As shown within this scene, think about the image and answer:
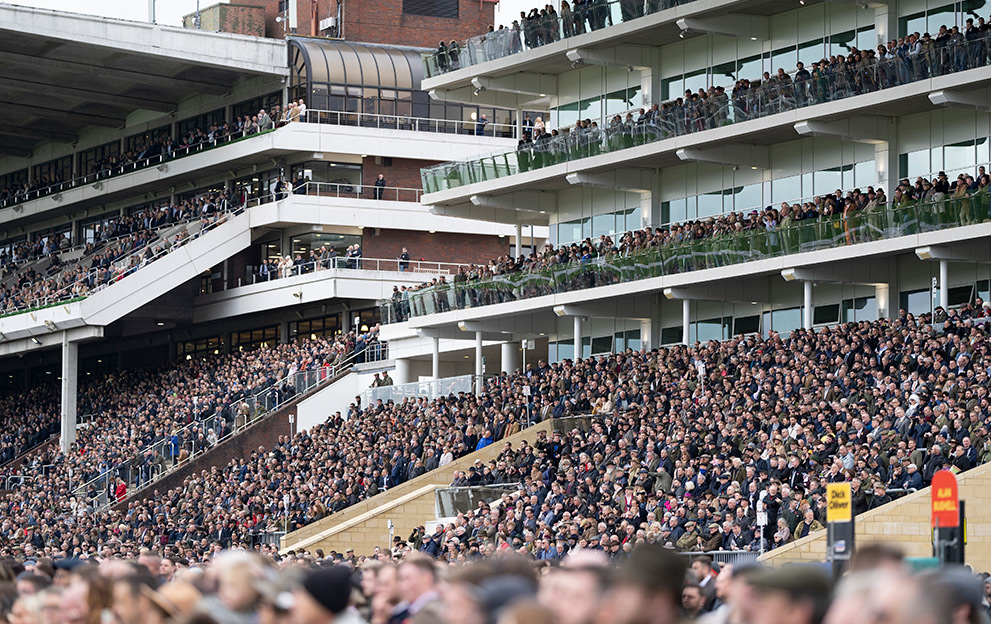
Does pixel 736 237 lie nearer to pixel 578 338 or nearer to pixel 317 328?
pixel 578 338

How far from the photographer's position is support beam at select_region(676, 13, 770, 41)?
135 feet

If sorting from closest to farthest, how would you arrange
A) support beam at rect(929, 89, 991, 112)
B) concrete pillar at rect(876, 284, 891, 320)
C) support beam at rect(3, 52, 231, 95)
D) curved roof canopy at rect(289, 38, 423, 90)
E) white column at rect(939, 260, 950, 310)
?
white column at rect(939, 260, 950, 310), support beam at rect(929, 89, 991, 112), concrete pillar at rect(876, 284, 891, 320), curved roof canopy at rect(289, 38, 423, 90), support beam at rect(3, 52, 231, 95)

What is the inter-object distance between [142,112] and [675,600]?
2574 inches

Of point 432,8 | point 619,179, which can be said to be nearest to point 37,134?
point 432,8

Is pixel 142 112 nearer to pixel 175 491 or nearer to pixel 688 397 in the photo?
pixel 175 491

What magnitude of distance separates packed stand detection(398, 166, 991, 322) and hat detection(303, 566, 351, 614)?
89.5ft

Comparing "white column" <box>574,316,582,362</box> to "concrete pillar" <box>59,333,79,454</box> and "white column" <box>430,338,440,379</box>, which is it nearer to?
"white column" <box>430,338,440,379</box>

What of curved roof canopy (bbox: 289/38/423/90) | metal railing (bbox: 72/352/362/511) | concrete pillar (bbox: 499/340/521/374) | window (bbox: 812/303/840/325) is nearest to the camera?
window (bbox: 812/303/840/325)

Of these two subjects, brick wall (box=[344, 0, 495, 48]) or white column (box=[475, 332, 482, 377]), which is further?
brick wall (box=[344, 0, 495, 48])

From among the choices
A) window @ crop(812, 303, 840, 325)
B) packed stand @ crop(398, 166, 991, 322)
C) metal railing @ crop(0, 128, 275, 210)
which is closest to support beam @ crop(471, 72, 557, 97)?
packed stand @ crop(398, 166, 991, 322)

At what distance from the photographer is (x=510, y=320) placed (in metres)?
46.5

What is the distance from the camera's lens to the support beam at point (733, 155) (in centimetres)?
4078

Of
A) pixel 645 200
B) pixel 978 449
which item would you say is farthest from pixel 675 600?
pixel 645 200

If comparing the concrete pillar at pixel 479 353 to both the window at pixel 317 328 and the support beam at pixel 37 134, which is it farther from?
the support beam at pixel 37 134
